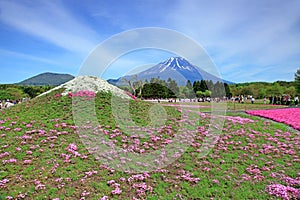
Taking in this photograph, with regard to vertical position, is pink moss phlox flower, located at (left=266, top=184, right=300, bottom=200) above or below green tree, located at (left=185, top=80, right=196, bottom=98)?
below

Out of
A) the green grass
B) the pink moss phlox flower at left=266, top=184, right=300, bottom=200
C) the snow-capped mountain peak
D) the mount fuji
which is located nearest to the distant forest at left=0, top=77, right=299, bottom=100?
the mount fuji

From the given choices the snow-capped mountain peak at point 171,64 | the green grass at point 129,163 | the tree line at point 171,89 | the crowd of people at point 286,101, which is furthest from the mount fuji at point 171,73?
the crowd of people at point 286,101

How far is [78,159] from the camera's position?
32.6 feet

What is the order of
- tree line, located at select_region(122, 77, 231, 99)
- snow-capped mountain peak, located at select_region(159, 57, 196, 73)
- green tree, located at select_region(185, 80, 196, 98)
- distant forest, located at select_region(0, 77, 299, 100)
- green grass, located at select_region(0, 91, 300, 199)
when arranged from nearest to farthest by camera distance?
green grass, located at select_region(0, 91, 300, 199), snow-capped mountain peak, located at select_region(159, 57, 196, 73), tree line, located at select_region(122, 77, 231, 99), distant forest, located at select_region(0, 77, 299, 100), green tree, located at select_region(185, 80, 196, 98)

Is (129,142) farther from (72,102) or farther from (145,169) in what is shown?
(72,102)

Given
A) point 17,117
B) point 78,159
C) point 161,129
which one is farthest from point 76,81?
point 78,159

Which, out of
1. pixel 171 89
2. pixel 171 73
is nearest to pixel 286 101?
pixel 171 89

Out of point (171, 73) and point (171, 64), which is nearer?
point (171, 64)

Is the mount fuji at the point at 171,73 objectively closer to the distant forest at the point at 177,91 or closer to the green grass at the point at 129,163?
the distant forest at the point at 177,91

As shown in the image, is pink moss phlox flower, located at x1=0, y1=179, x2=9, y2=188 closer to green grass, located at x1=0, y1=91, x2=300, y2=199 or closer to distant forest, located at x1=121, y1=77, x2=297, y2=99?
green grass, located at x1=0, y1=91, x2=300, y2=199

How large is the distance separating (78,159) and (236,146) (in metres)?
8.94

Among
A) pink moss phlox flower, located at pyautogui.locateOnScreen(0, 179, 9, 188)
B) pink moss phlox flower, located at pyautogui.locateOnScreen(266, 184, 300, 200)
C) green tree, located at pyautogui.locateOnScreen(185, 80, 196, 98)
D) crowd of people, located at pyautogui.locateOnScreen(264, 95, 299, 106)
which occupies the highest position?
green tree, located at pyautogui.locateOnScreen(185, 80, 196, 98)

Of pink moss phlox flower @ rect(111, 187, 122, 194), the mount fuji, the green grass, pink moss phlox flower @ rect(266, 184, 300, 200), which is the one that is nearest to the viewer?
pink moss phlox flower @ rect(111, 187, 122, 194)

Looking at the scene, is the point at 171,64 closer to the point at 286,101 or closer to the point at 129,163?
the point at 286,101
